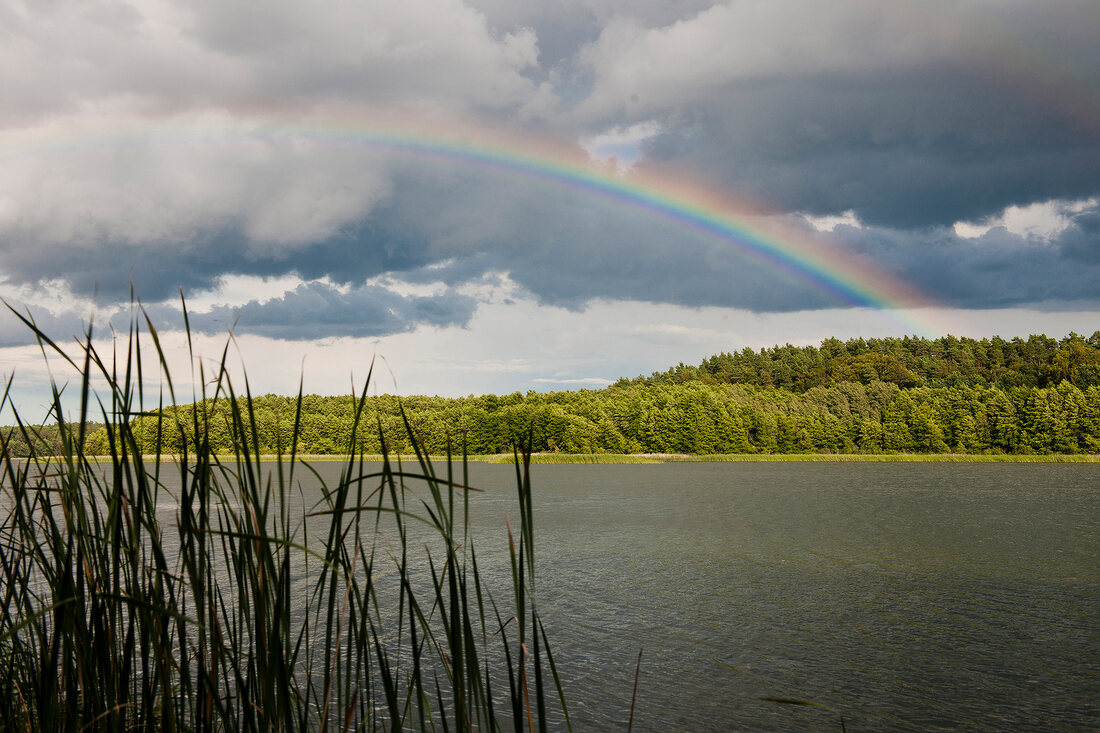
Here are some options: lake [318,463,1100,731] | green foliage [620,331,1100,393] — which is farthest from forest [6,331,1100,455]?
lake [318,463,1100,731]

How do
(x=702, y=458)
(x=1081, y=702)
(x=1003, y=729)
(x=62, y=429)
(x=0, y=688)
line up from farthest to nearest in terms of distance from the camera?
(x=702, y=458) < (x=1081, y=702) < (x=1003, y=729) < (x=0, y=688) < (x=62, y=429)

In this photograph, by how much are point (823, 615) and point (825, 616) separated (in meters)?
0.07

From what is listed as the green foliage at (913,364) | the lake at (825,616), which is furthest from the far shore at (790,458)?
the lake at (825,616)

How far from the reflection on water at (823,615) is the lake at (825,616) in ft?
0.14

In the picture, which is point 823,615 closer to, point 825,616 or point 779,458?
point 825,616

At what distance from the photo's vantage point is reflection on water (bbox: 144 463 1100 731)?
9.23 m

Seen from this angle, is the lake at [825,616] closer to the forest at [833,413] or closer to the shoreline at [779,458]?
the forest at [833,413]

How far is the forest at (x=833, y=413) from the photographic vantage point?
276ft

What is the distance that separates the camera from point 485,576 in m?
16.3

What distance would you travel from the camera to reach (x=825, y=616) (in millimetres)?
13664

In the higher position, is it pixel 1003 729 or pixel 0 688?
pixel 0 688

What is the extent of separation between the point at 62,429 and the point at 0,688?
156 centimetres

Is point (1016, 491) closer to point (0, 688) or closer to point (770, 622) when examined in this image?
point (770, 622)

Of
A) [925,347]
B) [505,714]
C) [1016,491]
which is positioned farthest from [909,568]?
[925,347]
